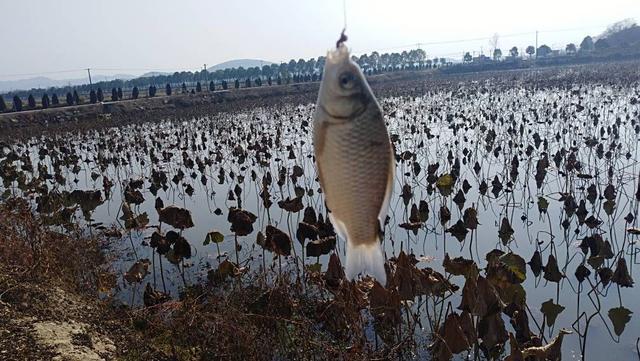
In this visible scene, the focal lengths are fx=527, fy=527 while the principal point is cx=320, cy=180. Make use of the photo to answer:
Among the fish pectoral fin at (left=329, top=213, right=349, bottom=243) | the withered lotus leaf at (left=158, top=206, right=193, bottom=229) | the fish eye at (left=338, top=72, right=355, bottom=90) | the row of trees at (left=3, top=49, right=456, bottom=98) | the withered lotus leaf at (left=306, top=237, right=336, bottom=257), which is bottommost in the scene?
the withered lotus leaf at (left=306, top=237, right=336, bottom=257)

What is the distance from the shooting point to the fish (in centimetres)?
148

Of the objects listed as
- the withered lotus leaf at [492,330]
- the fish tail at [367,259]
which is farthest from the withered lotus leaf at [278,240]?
the fish tail at [367,259]

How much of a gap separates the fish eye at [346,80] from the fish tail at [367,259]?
1.72 ft

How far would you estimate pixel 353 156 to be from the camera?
1544 mm

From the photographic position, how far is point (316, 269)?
6.08m

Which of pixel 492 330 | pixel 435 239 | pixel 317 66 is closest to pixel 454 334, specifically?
pixel 492 330

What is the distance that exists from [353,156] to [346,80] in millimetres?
223

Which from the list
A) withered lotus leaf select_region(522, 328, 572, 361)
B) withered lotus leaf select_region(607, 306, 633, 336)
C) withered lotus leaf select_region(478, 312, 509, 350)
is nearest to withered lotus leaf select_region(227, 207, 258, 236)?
withered lotus leaf select_region(478, 312, 509, 350)

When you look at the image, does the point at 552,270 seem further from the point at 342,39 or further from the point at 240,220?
the point at 342,39

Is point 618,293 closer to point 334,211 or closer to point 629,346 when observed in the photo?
point 629,346

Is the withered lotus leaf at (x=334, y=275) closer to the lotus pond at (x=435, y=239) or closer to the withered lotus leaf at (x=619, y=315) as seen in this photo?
the lotus pond at (x=435, y=239)

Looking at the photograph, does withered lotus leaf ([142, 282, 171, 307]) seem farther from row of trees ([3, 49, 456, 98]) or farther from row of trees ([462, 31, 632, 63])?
row of trees ([462, 31, 632, 63])

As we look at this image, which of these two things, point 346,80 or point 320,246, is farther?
point 320,246

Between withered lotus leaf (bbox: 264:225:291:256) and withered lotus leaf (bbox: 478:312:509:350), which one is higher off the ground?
withered lotus leaf (bbox: 264:225:291:256)
